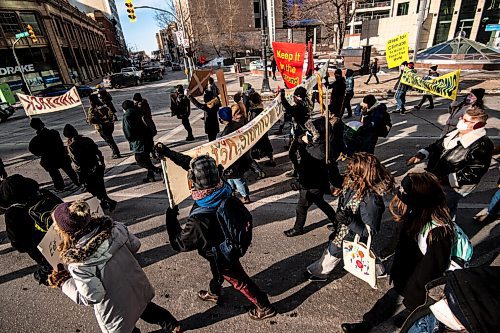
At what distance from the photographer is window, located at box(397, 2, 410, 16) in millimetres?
39406

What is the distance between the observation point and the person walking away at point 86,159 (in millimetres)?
4527

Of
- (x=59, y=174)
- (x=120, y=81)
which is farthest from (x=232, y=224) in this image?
(x=120, y=81)

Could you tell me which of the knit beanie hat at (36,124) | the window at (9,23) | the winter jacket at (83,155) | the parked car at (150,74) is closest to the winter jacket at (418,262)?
the winter jacket at (83,155)

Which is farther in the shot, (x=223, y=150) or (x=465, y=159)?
(x=223, y=150)

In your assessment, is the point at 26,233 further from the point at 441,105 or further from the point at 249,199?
the point at 441,105

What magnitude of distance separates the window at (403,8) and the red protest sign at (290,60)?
44.9m

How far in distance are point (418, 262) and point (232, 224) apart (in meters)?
1.49

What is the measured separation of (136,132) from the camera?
5594 millimetres

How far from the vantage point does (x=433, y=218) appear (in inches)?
77.7

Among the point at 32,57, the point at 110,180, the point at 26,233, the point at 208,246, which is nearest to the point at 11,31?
the point at 32,57

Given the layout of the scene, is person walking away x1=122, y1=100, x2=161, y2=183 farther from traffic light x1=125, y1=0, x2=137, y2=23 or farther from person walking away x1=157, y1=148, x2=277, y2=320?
traffic light x1=125, y1=0, x2=137, y2=23

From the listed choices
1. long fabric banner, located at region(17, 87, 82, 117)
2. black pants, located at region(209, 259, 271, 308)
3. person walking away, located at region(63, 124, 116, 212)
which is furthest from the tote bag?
long fabric banner, located at region(17, 87, 82, 117)

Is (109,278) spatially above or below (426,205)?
below

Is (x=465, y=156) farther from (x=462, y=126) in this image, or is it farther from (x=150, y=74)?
(x=150, y=74)
